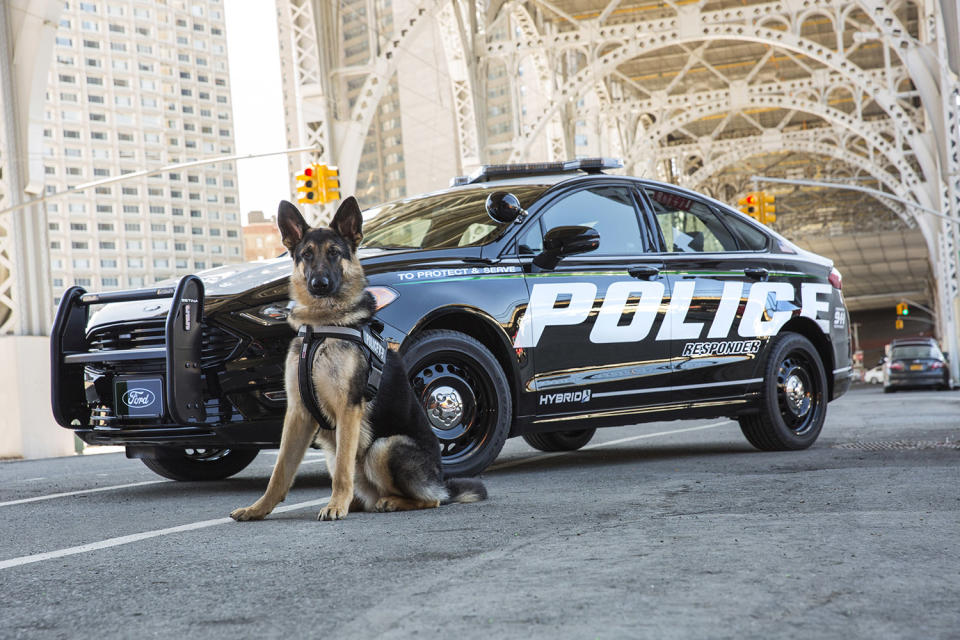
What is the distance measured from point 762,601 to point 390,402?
7.79 feet

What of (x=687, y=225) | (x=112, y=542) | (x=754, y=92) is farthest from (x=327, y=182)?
(x=754, y=92)

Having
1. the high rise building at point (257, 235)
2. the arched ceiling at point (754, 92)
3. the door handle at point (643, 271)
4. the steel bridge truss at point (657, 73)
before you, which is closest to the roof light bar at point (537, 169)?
the door handle at point (643, 271)

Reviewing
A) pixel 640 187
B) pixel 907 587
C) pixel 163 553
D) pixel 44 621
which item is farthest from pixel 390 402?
pixel 640 187

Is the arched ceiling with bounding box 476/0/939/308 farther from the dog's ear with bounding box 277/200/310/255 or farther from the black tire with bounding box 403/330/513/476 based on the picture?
the dog's ear with bounding box 277/200/310/255

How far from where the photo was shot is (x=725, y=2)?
136ft

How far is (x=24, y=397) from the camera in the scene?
17.4 m

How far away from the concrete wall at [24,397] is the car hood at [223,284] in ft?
38.4

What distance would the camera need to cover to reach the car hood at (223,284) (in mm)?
5977

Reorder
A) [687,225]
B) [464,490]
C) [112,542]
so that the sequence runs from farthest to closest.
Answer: [687,225] → [464,490] → [112,542]

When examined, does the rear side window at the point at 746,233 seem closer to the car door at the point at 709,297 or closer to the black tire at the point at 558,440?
the car door at the point at 709,297

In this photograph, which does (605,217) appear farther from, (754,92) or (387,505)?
(754,92)

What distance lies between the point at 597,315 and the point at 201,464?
2733 millimetres

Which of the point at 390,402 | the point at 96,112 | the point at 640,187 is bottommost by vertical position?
the point at 390,402

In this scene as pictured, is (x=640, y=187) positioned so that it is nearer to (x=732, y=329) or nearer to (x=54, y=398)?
(x=732, y=329)
